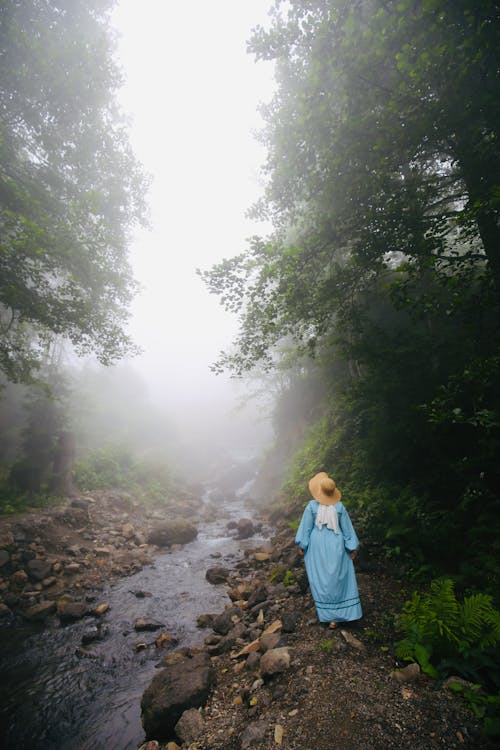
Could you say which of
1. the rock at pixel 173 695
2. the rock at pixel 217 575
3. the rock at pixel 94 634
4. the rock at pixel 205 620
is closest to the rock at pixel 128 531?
the rock at pixel 217 575

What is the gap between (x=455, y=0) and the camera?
4.13 metres

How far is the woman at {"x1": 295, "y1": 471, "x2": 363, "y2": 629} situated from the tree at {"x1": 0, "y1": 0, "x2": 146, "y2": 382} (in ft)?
28.1

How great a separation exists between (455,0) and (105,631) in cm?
1182

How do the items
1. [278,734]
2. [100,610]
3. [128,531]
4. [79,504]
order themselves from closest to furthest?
1. [278,734]
2. [100,610]
3. [128,531]
4. [79,504]

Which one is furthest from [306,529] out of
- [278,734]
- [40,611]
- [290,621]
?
[40,611]

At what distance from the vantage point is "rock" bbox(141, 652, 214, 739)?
3.61 metres

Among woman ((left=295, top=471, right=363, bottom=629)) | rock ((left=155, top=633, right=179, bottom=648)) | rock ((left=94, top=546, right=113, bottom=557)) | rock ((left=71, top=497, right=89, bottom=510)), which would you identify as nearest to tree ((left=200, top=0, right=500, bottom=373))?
woman ((left=295, top=471, right=363, bottom=629))

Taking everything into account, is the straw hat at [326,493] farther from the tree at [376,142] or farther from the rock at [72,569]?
the rock at [72,569]

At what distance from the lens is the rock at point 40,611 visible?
6348 millimetres

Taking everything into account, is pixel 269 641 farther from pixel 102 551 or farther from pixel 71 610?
pixel 102 551

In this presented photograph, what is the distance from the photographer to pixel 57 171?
35.8 feet

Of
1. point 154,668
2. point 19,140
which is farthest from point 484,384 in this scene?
point 19,140

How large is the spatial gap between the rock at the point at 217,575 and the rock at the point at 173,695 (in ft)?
12.6

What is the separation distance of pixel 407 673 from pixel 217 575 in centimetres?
592
